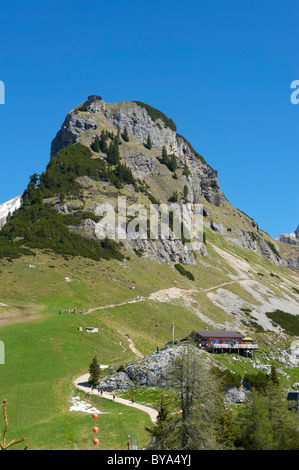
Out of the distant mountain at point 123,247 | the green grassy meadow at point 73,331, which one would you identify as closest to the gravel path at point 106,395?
the green grassy meadow at point 73,331

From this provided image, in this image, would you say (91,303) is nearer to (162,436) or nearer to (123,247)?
(123,247)

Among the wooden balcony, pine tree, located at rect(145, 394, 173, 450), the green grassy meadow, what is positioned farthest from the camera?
the wooden balcony

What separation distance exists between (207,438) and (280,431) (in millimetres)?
10081

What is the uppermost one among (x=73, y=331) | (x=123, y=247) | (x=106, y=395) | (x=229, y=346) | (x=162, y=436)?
(x=123, y=247)

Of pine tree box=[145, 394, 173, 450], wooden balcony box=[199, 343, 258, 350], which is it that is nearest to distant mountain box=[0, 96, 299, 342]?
wooden balcony box=[199, 343, 258, 350]

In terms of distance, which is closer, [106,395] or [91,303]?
[106,395]

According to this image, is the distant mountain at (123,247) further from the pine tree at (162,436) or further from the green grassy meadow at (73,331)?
the pine tree at (162,436)

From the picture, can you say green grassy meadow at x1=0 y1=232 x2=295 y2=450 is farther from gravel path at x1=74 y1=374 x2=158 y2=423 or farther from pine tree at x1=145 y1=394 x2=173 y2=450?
pine tree at x1=145 y1=394 x2=173 y2=450

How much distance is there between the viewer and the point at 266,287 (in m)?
173

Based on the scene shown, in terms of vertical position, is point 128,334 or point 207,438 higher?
point 128,334

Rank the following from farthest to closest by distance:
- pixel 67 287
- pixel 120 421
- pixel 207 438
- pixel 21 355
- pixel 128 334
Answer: pixel 67 287 < pixel 128 334 < pixel 21 355 < pixel 120 421 < pixel 207 438

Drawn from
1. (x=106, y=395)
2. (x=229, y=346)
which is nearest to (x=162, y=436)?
(x=106, y=395)
